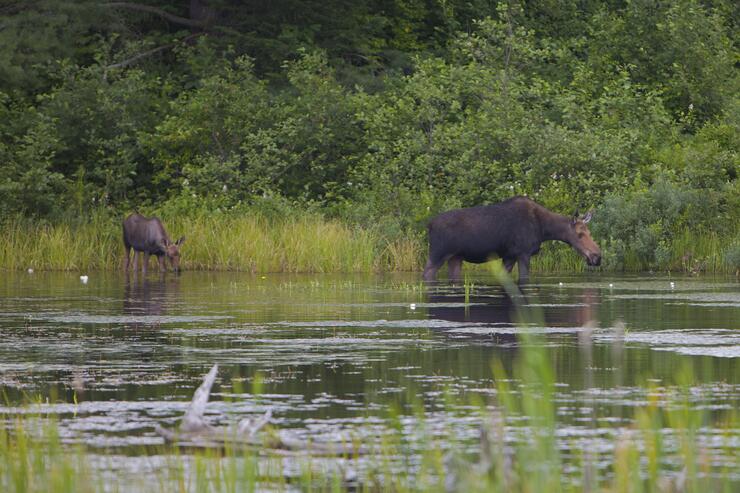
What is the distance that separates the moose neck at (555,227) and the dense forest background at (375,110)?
4.01 m

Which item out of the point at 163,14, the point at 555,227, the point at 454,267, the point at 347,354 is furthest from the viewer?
the point at 163,14

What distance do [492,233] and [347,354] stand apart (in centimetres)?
1320

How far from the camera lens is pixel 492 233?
2680 cm

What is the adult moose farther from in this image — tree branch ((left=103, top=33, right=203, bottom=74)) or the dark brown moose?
tree branch ((left=103, top=33, right=203, bottom=74))

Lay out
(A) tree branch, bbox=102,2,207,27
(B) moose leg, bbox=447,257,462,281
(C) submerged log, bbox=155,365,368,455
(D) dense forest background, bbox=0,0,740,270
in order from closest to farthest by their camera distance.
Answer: (C) submerged log, bbox=155,365,368,455 < (B) moose leg, bbox=447,257,462,281 < (D) dense forest background, bbox=0,0,740,270 < (A) tree branch, bbox=102,2,207,27

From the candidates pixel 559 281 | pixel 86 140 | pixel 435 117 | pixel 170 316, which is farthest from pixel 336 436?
pixel 86 140

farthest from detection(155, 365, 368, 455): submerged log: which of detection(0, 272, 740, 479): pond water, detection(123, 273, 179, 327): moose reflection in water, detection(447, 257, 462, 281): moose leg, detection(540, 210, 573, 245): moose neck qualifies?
detection(540, 210, 573, 245): moose neck

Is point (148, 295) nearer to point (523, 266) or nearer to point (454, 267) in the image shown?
point (454, 267)

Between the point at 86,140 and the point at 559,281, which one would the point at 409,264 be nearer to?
the point at 559,281

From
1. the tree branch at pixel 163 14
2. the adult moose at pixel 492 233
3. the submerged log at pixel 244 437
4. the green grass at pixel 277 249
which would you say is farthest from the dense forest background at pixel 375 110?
the submerged log at pixel 244 437

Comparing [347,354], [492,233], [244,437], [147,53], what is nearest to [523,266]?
[492,233]

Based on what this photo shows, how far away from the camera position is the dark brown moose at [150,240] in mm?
31141

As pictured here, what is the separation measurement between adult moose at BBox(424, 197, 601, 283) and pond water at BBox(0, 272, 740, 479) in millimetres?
2141

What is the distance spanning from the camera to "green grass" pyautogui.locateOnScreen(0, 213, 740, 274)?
31188mm
